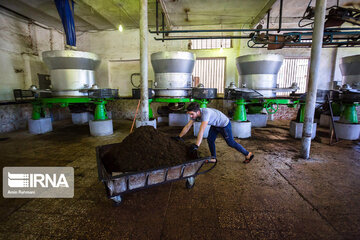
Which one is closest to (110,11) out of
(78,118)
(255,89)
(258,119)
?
(78,118)

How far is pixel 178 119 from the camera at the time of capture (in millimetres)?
6773

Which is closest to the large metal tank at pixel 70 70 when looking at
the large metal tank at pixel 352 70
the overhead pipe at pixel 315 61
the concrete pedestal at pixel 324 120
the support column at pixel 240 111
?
the support column at pixel 240 111

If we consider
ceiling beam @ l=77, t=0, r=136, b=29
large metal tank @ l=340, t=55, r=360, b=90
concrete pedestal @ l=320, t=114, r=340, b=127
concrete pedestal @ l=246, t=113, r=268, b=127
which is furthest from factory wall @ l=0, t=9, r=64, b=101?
concrete pedestal @ l=320, t=114, r=340, b=127

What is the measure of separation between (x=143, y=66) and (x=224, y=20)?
517cm

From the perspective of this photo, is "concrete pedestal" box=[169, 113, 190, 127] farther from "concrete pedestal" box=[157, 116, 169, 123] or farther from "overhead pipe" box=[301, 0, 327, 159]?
"overhead pipe" box=[301, 0, 327, 159]

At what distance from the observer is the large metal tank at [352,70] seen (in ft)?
17.5

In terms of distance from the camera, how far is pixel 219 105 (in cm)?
772

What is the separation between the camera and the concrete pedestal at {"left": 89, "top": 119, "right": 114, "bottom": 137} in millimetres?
5344

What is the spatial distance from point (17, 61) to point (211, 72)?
7527mm

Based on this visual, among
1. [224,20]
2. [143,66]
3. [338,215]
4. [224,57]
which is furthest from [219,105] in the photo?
[338,215]

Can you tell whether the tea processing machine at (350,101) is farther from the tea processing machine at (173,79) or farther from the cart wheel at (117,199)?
the cart wheel at (117,199)

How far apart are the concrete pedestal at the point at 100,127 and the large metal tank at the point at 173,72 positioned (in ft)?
6.09

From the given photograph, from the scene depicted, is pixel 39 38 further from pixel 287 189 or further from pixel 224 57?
pixel 287 189

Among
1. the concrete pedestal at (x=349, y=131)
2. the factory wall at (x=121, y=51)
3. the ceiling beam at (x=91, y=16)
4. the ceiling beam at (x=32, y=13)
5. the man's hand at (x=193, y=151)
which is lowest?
the concrete pedestal at (x=349, y=131)
